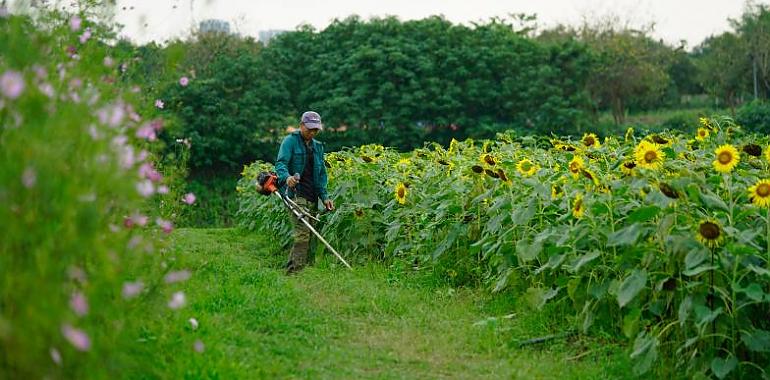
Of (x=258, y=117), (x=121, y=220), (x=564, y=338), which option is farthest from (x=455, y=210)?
(x=258, y=117)

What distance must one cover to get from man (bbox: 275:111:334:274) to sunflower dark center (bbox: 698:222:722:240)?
483 centimetres

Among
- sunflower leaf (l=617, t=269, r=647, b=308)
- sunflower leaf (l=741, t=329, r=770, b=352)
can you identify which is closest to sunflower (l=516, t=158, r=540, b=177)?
sunflower leaf (l=617, t=269, r=647, b=308)

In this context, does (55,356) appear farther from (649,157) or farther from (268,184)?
(268,184)

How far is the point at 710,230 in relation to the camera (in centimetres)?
412

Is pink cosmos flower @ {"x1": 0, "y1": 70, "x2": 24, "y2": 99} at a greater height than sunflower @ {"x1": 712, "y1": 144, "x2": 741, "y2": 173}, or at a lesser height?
greater

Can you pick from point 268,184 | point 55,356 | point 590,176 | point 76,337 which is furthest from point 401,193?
point 76,337

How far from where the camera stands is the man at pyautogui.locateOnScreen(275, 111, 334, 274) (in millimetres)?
8617

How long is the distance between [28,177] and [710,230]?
293 cm

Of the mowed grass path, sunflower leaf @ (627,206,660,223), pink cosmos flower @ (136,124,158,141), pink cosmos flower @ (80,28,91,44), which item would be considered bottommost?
the mowed grass path

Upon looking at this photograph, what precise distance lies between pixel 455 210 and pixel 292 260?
211 centimetres

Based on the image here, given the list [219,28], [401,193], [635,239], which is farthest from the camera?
[219,28]

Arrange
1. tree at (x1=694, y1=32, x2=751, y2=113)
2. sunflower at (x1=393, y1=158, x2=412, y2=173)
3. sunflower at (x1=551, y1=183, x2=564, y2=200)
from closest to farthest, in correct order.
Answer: sunflower at (x1=551, y1=183, x2=564, y2=200) < sunflower at (x1=393, y1=158, x2=412, y2=173) < tree at (x1=694, y1=32, x2=751, y2=113)

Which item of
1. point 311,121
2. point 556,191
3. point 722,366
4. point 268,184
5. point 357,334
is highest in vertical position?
point 311,121

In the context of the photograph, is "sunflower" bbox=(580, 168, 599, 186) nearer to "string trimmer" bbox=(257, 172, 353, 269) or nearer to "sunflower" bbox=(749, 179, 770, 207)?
"sunflower" bbox=(749, 179, 770, 207)
